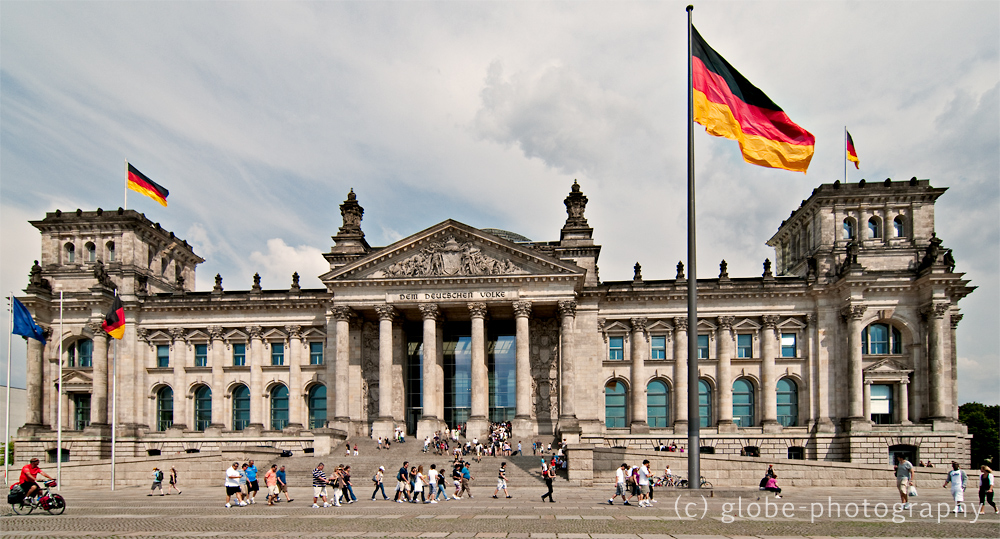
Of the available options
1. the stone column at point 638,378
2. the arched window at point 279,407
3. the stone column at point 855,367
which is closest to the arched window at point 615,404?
the stone column at point 638,378

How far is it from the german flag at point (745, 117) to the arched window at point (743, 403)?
38.9 metres

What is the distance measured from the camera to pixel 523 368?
58.3 metres

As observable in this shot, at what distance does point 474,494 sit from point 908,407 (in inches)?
1475

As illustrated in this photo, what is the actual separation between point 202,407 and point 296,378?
9.24 meters

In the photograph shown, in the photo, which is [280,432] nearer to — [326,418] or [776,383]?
[326,418]

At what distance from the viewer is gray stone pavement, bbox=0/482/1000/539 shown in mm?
22578

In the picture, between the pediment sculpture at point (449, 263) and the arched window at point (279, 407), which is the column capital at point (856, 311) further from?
the arched window at point (279, 407)

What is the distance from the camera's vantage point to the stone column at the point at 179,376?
6656cm

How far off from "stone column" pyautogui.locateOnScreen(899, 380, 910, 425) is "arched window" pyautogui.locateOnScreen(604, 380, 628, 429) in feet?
67.2

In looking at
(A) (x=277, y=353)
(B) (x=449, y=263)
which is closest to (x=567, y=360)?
(B) (x=449, y=263)

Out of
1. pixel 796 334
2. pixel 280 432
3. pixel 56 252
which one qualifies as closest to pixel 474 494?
pixel 280 432

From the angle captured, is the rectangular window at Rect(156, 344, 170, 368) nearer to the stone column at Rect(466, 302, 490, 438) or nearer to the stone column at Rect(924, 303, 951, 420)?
the stone column at Rect(466, 302, 490, 438)

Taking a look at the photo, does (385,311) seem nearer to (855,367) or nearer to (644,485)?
(644,485)

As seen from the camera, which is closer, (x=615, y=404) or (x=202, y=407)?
(x=615, y=404)
